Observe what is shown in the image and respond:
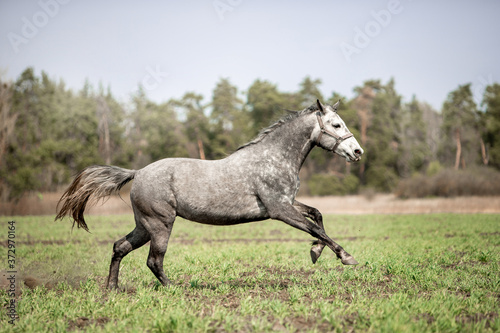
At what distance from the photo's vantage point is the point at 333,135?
6293mm

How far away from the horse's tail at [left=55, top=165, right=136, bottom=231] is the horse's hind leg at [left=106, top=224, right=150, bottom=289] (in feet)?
2.36

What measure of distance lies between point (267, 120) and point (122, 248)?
4176 cm

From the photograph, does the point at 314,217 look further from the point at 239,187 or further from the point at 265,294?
the point at 265,294

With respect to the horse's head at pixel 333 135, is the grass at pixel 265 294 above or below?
below

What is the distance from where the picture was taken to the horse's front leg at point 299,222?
5.71 m

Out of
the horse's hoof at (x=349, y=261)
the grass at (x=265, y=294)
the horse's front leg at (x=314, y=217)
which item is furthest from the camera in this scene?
the horse's front leg at (x=314, y=217)

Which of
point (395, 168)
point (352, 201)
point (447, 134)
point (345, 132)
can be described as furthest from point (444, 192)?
point (345, 132)

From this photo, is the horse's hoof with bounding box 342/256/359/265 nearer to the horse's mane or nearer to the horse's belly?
the horse's belly

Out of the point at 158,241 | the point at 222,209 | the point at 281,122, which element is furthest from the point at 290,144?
the point at 158,241

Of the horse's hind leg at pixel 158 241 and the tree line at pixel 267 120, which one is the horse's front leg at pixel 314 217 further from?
the tree line at pixel 267 120

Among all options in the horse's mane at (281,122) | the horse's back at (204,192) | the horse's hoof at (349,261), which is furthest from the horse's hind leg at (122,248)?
the horse's hoof at (349,261)

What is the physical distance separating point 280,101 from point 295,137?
43.4m

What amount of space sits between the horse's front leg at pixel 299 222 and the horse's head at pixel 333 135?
1178 mm

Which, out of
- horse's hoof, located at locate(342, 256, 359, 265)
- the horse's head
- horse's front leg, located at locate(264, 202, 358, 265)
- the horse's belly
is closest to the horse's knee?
the horse's belly
